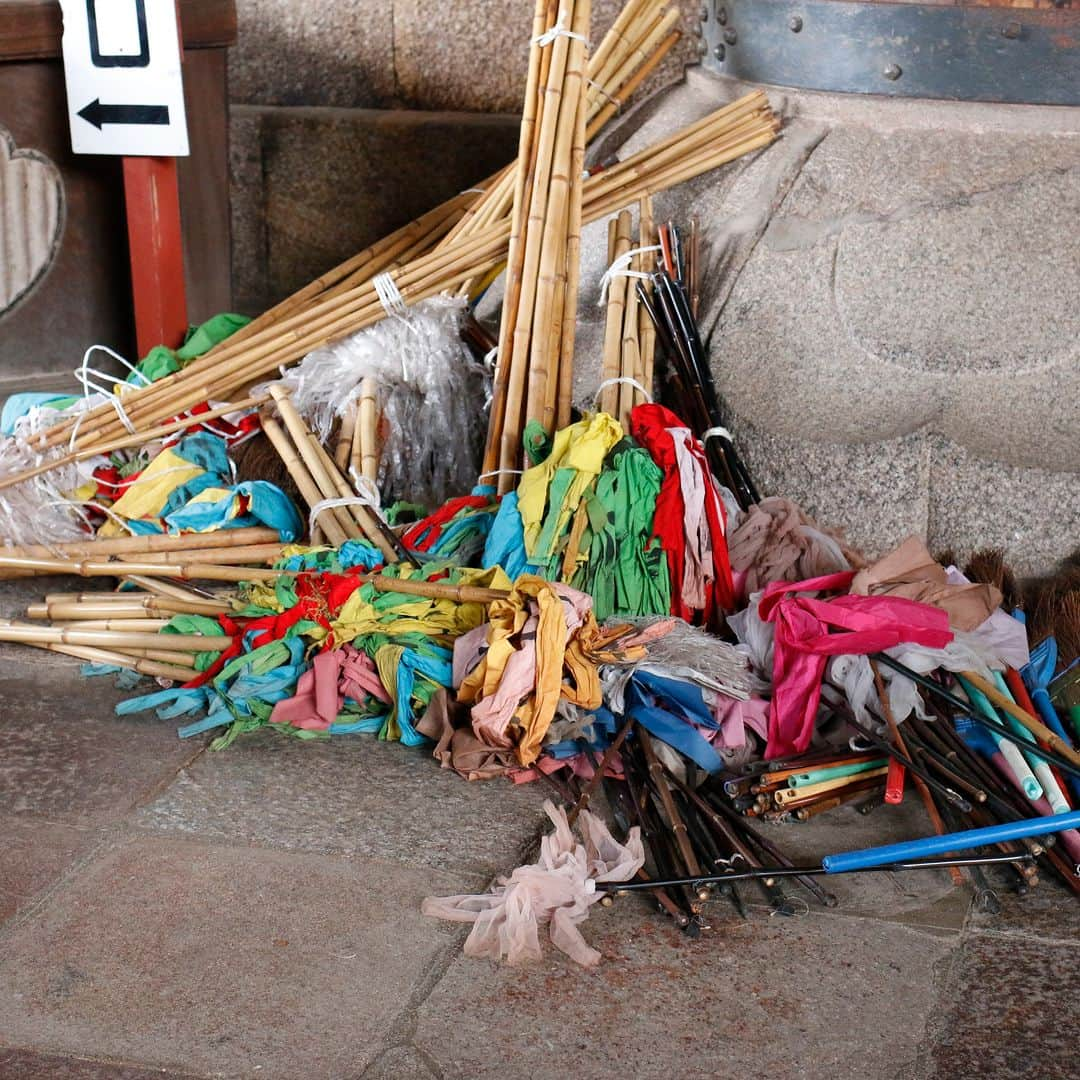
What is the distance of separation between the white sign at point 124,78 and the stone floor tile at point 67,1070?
2.89m

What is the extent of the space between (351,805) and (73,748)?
0.65m

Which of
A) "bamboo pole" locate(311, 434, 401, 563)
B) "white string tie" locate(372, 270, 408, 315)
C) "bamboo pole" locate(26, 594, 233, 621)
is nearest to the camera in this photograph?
"bamboo pole" locate(26, 594, 233, 621)

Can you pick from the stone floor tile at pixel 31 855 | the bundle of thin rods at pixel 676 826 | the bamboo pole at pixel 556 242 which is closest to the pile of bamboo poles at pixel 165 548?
the bamboo pole at pixel 556 242

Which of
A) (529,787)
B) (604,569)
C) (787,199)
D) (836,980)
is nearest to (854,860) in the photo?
(836,980)

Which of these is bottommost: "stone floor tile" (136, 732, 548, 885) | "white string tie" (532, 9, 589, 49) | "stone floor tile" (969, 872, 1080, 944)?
"stone floor tile" (969, 872, 1080, 944)

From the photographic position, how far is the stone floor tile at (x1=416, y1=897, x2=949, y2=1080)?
2.03 m

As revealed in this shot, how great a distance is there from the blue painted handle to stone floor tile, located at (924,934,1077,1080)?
0.17 m

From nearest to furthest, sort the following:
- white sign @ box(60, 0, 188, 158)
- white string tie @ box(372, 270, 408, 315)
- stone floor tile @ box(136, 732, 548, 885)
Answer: stone floor tile @ box(136, 732, 548, 885) < white string tie @ box(372, 270, 408, 315) < white sign @ box(60, 0, 188, 158)

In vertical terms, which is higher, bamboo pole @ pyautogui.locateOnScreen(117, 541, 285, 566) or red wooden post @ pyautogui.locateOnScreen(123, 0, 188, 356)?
red wooden post @ pyautogui.locateOnScreen(123, 0, 188, 356)

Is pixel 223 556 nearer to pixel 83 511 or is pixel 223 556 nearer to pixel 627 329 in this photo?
pixel 83 511

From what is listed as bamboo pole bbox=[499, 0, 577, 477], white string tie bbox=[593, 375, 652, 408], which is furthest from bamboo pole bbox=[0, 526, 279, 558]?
white string tie bbox=[593, 375, 652, 408]

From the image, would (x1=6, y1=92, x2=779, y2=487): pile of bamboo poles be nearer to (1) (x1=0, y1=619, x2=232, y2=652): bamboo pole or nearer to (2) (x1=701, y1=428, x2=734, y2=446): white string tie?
(1) (x1=0, y1=619, x2=232, y2=652): bamboo pole

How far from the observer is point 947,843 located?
2426mm

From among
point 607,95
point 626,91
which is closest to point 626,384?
point 607,95
